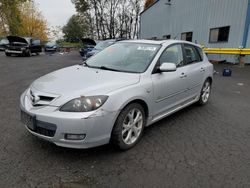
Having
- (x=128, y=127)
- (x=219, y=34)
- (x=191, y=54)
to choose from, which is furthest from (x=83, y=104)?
(x=219, y=34)

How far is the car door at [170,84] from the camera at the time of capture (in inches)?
139

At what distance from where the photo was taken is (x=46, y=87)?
2982mm

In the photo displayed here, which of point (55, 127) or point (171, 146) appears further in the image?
point (171, 146)

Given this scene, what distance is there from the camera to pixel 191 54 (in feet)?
15.6

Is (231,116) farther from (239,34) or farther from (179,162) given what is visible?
(239,34)

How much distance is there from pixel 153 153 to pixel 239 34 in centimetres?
1250

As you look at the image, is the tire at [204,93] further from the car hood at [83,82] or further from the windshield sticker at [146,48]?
the car hood at [83,82]

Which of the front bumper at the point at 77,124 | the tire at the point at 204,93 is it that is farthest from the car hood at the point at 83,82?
the tire at the point at 204,93

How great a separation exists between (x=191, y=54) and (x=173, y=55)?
2.71 ft

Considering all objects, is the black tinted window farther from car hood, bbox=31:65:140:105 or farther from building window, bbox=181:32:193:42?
building window, bbox=181:32:193:42

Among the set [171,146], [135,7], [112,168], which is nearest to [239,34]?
[171,146]

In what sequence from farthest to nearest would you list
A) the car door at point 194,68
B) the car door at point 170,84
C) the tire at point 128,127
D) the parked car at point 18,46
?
the parked car at point 18,46 < the car door at point 194,68 < the car door at point 170,84 < the tire at point 128,127

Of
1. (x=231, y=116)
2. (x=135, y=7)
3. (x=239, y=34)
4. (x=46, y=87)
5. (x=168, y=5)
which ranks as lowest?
(x=231, y=116)

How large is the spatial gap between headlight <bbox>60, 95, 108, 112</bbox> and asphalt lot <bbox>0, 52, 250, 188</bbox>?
74 cm
